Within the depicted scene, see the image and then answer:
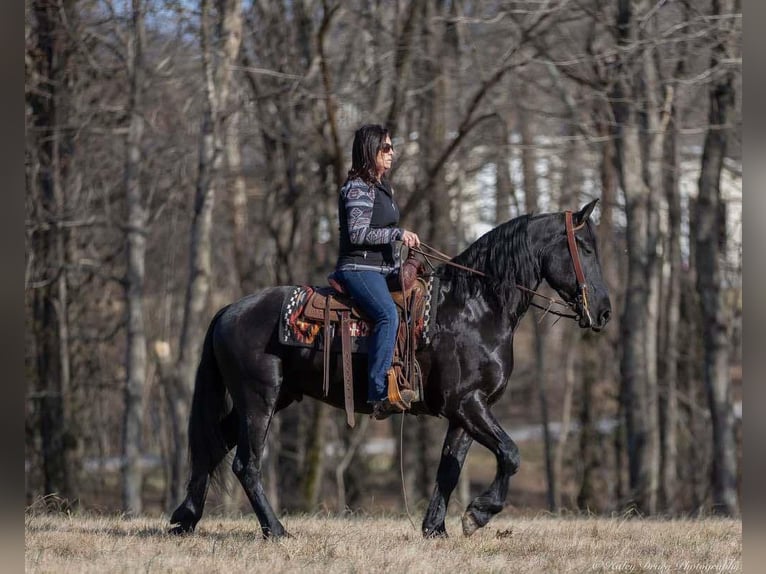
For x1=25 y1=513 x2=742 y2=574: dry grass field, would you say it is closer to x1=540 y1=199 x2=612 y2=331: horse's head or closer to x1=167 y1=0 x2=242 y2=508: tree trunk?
x1=540 y1=199 x2=612 y2=331: horse's head

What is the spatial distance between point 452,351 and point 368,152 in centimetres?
155

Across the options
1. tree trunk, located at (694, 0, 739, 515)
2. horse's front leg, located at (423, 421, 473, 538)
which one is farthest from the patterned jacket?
tree trunk, located at (694, 0, 739, 515)

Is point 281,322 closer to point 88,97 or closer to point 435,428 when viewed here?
point 88,97

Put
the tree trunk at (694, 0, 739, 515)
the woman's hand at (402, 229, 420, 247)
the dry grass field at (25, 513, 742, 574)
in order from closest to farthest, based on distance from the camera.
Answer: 1. the dry grass field at (25, 513, 742, 574)
2. the woman's hand at (402, 229, 420, 247)
3. the tree trunk at (694, 0, 739, 515)

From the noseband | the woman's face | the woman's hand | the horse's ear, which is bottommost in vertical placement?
the noseband

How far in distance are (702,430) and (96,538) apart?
895 inches

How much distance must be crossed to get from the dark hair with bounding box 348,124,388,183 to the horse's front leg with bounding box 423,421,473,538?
75.3 inches

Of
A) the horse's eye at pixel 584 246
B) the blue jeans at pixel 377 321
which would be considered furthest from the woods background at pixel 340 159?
the horse's eye at pixel 584 246

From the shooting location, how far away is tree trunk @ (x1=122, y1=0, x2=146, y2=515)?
1723 cm

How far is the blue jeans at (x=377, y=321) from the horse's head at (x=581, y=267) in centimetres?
124

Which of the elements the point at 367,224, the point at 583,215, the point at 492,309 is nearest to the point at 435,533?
the point at 492,309

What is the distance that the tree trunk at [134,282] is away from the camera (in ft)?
56.5
